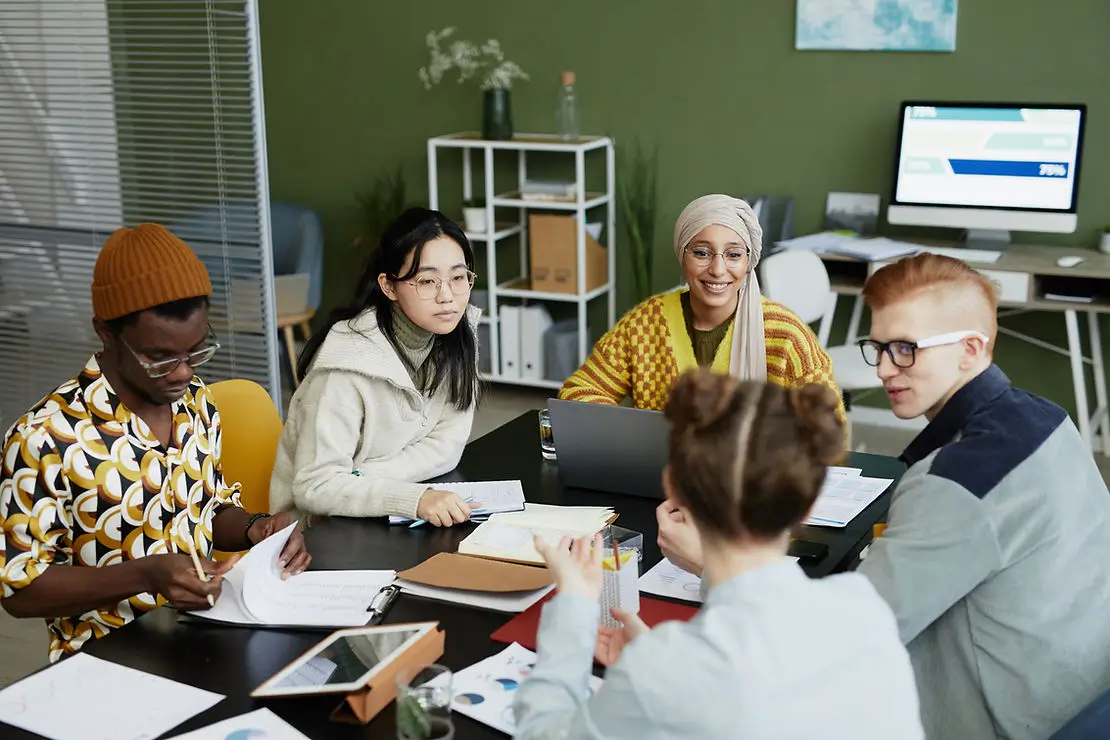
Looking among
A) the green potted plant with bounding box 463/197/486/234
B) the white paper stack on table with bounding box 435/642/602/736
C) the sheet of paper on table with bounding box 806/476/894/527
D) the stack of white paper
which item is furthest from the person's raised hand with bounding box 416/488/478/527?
the green potted plant with bounding box 463/197/486/234

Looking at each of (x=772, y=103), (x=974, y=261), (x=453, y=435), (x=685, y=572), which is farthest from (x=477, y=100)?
(x=685, y=572)

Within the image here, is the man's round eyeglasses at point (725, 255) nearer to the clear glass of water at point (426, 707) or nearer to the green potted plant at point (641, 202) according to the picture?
the clear glass of water at point (426, 707)

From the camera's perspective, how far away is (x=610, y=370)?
277 centimetres

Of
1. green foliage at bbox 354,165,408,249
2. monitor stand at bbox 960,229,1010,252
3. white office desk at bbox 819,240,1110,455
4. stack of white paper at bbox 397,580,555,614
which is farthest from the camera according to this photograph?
green foliage at bbox 354,165,408,249

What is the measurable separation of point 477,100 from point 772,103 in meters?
1.43

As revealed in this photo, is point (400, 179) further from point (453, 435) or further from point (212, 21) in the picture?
point (453, 435)

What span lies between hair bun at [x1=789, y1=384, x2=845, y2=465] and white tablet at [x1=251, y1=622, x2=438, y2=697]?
2.00 ft

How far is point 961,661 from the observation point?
5.24 ft

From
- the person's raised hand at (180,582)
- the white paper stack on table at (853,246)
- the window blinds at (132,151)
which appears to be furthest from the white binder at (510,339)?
the person's raised hand at (180,582)

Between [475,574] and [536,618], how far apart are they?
179 millimetres

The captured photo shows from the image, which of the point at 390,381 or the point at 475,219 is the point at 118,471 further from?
the point at 475,219

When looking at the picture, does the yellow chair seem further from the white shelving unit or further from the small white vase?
the small white vase

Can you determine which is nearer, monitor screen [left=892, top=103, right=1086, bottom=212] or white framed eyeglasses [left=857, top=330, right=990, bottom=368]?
white framed eyeglasses [left=857, top=330, right=990, bottom=368]

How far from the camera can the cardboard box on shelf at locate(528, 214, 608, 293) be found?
204 inches
